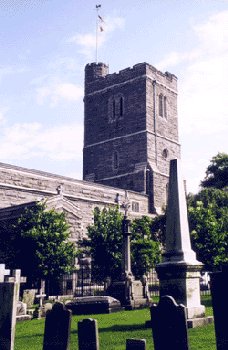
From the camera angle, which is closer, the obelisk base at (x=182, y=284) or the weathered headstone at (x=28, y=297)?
the obelisk base at (x=182, y=284)

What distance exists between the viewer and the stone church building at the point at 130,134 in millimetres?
42625

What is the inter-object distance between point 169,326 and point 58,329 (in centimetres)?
144

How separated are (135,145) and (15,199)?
718 inches

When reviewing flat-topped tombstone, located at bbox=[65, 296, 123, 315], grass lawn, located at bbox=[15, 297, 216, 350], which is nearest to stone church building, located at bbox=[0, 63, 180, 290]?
flat-topped tombstone, located at bbox=[65, 296, 123, 315]

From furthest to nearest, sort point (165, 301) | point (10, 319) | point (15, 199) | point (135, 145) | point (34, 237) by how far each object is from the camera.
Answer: point (135, 145), point (15, 199), point (34, 237), point (10, 319), point (165, 301)

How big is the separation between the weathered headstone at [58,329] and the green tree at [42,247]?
55.0ft

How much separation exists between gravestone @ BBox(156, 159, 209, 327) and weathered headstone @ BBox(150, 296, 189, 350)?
454 centimetres

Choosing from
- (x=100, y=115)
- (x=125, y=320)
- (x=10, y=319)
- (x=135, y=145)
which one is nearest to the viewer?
(x=10, y=319)

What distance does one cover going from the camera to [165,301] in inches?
195

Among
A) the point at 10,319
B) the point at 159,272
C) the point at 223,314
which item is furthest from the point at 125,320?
the point at 223,314

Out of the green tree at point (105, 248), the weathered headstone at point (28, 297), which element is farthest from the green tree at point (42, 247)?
the weathered headstone at point (28, 297)

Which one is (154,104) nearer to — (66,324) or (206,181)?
(206,181)

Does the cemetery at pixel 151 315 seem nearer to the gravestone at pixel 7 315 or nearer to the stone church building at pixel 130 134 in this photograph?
the gravestone at pixel 7 315

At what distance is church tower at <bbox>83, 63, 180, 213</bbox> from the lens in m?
44.1
